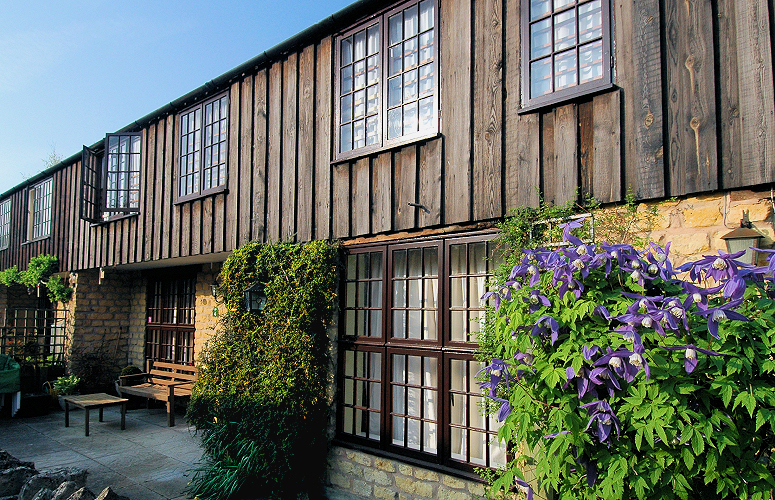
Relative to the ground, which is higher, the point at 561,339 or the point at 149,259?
the point at 149,259

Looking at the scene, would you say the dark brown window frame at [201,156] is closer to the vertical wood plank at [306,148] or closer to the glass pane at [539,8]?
the vertical wood plank at [306,148]

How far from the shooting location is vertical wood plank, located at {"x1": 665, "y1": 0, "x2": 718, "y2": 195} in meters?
3.41

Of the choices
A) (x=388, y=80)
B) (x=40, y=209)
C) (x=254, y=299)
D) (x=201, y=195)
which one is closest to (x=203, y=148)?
(x=201, y=195)

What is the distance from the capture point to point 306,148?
631 centimetres

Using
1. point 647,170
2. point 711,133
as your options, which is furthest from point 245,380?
point 711,133

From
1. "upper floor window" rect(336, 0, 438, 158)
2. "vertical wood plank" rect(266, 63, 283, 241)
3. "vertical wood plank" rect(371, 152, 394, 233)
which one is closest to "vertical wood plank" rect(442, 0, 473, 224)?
"upper floor window" rect(336, 0, 438, 158)

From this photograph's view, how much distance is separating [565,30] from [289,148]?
11.9ft

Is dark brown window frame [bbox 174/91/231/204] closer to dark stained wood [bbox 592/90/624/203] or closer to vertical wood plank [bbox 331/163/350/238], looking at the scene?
vertical wood plank [bbox 331/163/350/238]

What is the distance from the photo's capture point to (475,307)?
183 inches

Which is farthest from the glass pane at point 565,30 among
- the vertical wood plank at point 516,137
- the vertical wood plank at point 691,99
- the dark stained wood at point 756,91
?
the dark stained wood at point 756,91

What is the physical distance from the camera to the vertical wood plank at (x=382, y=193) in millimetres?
5301

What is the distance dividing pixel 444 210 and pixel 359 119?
1678mm

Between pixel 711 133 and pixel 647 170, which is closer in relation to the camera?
pixel 711 133

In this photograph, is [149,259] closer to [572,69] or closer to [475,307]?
[475,307]
